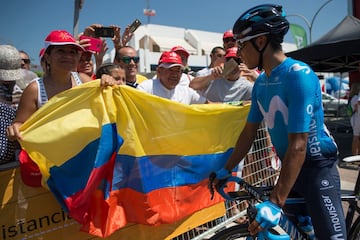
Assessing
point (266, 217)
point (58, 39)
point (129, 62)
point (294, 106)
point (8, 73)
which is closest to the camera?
point (266, 217)

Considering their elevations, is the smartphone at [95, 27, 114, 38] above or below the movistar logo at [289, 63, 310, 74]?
above

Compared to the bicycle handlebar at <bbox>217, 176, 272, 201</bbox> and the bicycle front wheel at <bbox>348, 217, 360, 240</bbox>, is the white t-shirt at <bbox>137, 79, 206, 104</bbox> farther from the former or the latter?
the bicycle front wheel at <bbox>348, 217, 360, 240</bbox>

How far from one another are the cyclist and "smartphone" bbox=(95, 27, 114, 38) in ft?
7.68

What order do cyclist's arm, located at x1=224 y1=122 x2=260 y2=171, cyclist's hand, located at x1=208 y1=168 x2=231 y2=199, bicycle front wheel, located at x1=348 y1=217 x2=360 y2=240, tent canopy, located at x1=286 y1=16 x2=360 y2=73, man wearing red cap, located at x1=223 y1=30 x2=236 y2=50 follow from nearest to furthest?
cyclist's hand, located at x1=208 y1=168 x2=231 y2=199 → cyclist's arm, located at x1=224 y1=122 x2=260 y2=171 → bicycle front wheel, located at x1=348 y1=217 x2=360 y2=240 → man wearing red cap, located at x1=223 y1=30 x2=236 y2=50 → tent canopy, located at x1=286 y1=16 x2=360 y2=73

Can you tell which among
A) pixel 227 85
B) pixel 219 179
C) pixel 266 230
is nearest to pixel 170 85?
pixel 227 85

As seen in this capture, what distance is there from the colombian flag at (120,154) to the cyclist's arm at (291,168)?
2.88 ft

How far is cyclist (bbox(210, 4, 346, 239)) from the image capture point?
1636 mm

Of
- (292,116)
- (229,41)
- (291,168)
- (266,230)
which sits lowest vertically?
(266,230)

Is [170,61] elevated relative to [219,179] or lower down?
elevated

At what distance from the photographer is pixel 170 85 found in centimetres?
336

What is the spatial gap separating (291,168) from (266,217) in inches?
11.6

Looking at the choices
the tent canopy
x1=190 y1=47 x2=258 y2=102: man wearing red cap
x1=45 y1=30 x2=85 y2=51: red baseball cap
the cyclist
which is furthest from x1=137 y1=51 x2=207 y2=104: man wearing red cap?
the tent canopy

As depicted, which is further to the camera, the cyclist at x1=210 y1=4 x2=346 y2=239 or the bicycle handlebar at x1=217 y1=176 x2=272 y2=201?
the bicycle handlebar at x1=217 y1=176 x2=272 y2=201

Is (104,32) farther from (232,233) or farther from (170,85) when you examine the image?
(232,233)
